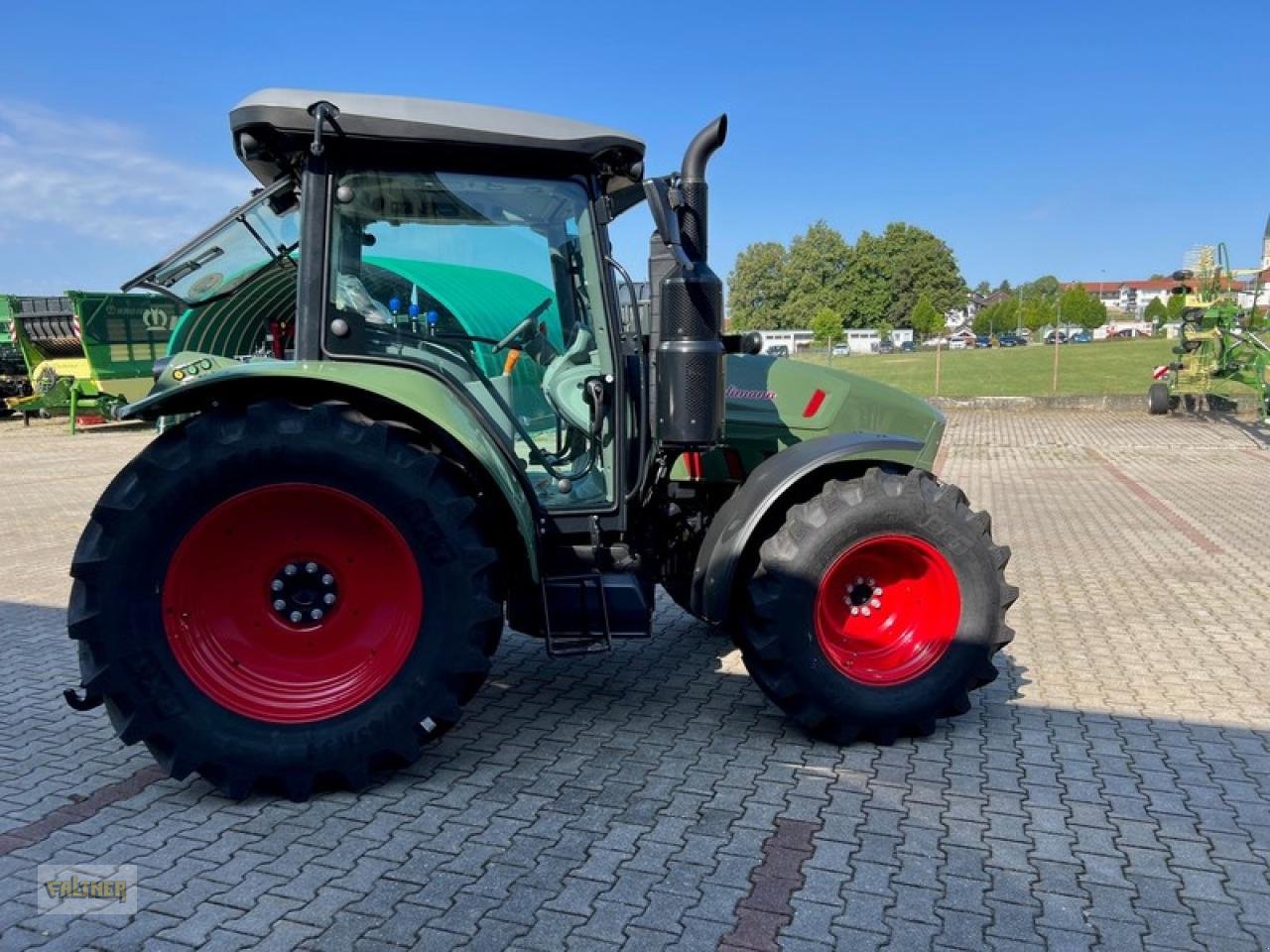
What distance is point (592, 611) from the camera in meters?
3.77

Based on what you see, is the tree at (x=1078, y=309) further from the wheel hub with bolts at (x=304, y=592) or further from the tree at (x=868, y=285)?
the wheel hub with bolts at (x=304, y=592)

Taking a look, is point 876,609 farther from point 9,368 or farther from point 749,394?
point 9,368

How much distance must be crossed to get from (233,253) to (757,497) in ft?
7.56

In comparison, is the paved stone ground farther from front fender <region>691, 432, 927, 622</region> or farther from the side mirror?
the side mirror

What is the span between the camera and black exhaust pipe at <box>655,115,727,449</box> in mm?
3426

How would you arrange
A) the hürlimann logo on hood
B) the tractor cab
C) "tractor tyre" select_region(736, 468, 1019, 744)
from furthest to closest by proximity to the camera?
the hürlimann logo on hood, "tractor tyre" select_region(736, 468, 1019, 744), the tractor cab

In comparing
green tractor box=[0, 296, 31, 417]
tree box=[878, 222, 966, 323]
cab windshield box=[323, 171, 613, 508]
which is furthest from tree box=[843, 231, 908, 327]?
cab windshield box=[323, 171, 613, 508]

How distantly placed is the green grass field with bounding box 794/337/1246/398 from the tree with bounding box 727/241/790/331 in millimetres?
31502

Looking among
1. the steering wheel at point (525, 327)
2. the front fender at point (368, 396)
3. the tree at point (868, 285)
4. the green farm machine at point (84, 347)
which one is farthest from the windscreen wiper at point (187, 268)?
the tree at point (868, 285)

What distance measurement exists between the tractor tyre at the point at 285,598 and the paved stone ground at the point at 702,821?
0.28 m

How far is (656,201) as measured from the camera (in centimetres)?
330

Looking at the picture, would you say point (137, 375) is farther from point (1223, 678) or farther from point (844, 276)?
point (844, 276)

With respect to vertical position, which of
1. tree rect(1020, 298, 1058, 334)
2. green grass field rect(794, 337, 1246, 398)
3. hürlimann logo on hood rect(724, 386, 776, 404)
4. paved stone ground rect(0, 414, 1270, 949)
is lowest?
paved stone ground rect(0, 414, 1270, 949)

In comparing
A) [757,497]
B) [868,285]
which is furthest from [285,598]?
[868,285]
